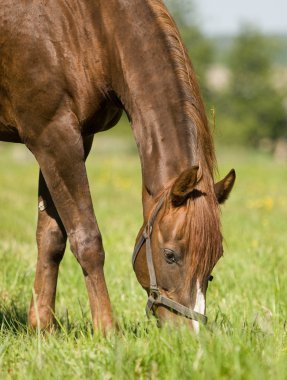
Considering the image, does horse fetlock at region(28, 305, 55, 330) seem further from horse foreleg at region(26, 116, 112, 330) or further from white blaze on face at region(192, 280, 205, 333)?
white blaze on face at region(192, 280, 205, 333)

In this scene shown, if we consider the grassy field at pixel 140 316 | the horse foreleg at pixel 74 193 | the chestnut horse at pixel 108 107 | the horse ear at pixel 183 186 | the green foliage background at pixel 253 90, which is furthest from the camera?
the green foliage background at pixel 253 90

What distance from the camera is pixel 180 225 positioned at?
359cm

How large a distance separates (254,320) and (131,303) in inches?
59.1

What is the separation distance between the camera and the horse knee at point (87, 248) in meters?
3.94

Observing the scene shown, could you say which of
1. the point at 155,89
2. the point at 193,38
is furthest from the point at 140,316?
the point at 193,38

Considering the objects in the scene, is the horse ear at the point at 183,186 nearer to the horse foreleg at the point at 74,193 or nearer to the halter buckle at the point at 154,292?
the halter buckle at the point at 154,292

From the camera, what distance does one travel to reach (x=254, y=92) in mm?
61312

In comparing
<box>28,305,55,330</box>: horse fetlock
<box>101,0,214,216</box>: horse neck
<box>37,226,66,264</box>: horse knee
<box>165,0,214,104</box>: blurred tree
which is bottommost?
<box>28,305,55,330</box>: horse fetlock

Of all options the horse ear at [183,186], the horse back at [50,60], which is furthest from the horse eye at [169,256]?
the horse back at [50,60]

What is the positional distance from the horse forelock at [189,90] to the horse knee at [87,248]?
0.76 m

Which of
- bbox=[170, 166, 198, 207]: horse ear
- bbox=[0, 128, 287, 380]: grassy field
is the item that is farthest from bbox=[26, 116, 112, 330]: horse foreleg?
bbox=[170, 166, 198, 207]: horse ear

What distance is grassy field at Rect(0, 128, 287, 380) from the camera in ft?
9.96

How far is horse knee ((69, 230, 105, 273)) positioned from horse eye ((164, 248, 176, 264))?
474 mm

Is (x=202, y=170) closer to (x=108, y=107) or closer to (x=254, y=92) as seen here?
(x=108, y=107)
